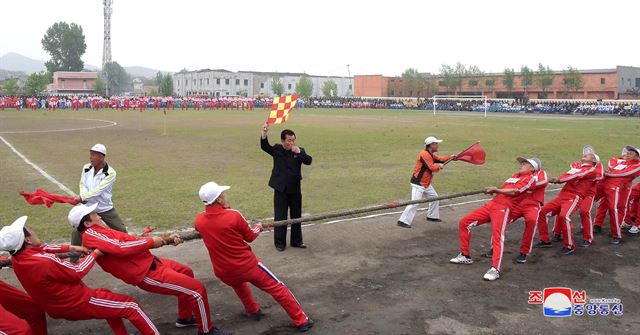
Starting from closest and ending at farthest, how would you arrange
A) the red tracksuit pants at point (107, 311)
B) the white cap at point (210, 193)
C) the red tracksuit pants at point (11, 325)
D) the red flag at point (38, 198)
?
the red tracksuit pants at point (11, 325)
the red tracksuit pants at point (107, 311)
the white cap at point (210, 193)
the red flag at point (38, 198)

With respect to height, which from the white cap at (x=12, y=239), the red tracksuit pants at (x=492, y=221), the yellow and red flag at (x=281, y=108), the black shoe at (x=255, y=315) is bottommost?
the black shoe at (x=255, y=315)

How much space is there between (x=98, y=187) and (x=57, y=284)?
2.98 metres

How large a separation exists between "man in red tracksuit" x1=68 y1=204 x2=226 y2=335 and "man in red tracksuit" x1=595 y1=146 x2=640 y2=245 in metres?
7.53

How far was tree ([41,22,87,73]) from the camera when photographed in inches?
5027

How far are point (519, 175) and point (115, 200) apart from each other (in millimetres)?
8874

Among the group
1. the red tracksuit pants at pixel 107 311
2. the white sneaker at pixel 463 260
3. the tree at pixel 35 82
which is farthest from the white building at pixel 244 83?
the red tracksuit pants at pixel 107 311

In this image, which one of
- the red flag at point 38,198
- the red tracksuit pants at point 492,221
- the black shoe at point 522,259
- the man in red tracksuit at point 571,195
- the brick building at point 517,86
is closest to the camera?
the red flag at point 38,198

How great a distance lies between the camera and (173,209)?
11.7 meters

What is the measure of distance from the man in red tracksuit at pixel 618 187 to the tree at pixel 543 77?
261 feet

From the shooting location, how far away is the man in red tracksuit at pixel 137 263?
17.4 ft

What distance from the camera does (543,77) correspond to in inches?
3290

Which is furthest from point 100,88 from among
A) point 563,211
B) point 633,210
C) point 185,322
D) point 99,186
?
point 185,322

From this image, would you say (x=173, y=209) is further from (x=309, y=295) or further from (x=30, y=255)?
(x=30, y=255)

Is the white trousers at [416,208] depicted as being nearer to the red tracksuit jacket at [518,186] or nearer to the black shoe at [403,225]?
the black shoe at [403,225]
